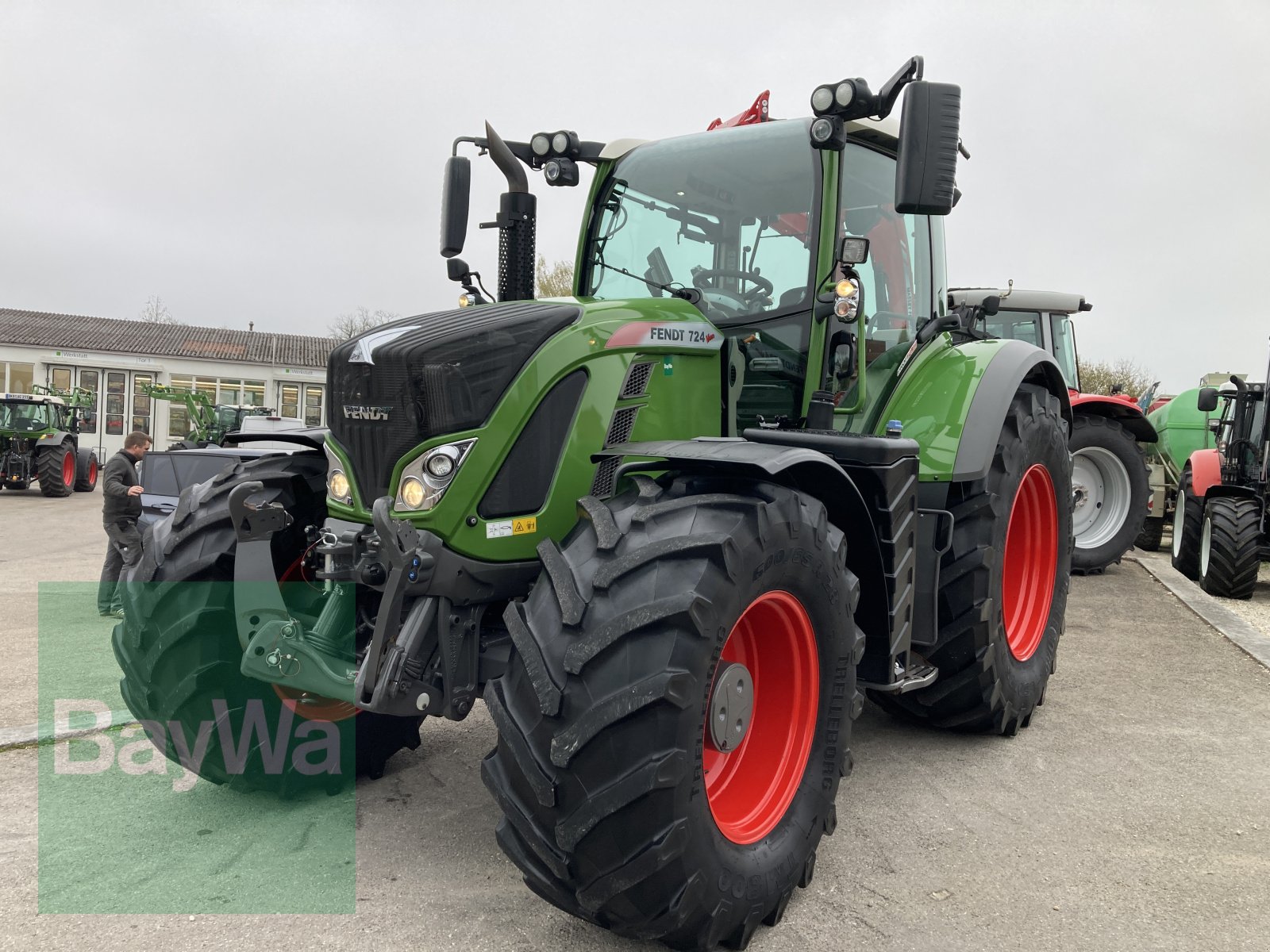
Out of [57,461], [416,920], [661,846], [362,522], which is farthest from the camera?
[57,461]

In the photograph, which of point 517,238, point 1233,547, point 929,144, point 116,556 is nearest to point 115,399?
point 116,556

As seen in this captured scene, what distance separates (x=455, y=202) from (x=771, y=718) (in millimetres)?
2446

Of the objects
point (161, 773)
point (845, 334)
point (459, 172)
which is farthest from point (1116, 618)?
point (161, 773)

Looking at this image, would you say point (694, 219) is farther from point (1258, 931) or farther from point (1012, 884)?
point (1258, 931)

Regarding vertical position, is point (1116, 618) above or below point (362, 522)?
below

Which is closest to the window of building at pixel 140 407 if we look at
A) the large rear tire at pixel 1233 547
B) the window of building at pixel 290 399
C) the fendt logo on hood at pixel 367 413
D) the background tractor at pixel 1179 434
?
the window of building at pixel 290 399

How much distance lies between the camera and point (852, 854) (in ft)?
11.2

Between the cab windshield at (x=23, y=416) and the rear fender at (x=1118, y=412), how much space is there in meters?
20.9

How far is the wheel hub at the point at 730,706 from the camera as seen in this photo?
9.30 feet

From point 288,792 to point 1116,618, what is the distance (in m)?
6.48

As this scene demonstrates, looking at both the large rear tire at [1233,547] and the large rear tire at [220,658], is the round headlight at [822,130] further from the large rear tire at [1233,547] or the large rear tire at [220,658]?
the large rear tire at [1233,547]

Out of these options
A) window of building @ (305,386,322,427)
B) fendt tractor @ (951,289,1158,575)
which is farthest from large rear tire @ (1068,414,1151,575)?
window of building @ (305,386,322,427)

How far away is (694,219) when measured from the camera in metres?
4.09

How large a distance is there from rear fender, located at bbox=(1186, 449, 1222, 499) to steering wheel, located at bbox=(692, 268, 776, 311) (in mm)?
8005
